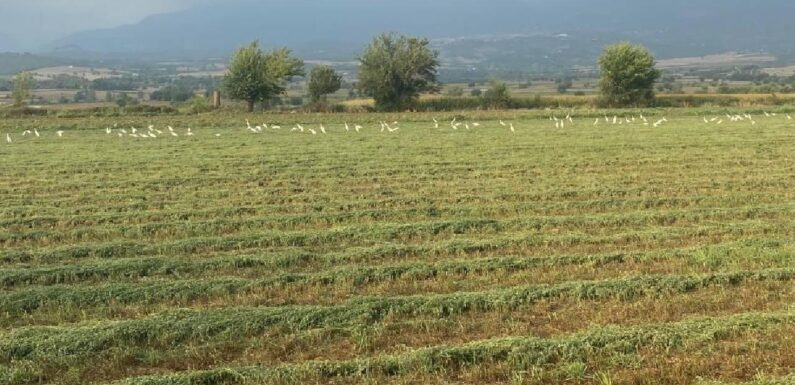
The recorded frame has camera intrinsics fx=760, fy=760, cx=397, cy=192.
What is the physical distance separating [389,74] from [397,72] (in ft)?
2.23

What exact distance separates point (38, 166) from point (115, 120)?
21.9m

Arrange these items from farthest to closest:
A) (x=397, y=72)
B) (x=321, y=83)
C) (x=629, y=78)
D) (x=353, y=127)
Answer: (x=397, y=72) < (x=321, y=83) < (x=629, y=78) < (x=353, y=127)

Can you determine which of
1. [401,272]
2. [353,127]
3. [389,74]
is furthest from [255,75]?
[401,272]

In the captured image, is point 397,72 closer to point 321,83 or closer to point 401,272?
point 321,83

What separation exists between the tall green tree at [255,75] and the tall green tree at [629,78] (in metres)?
24.6

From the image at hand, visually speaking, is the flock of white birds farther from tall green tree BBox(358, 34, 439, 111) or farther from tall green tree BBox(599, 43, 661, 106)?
tall green tree BBox(358, 34, 439, 111)

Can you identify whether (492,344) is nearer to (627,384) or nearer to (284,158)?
(627,384)

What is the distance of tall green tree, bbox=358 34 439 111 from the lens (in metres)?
60.7

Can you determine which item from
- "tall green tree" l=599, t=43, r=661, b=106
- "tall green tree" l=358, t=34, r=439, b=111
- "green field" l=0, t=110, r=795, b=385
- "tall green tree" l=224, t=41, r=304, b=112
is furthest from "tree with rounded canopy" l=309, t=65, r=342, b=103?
"green field" l=0, t=110, r=795, b=385

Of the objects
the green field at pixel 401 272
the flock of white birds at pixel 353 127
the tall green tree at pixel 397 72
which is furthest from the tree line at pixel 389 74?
the green field at pixel 401 272

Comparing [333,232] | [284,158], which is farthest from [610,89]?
[333,232]

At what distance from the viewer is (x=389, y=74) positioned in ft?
198

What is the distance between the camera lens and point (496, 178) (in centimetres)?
1861

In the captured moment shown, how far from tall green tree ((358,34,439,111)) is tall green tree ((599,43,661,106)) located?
1362cm
